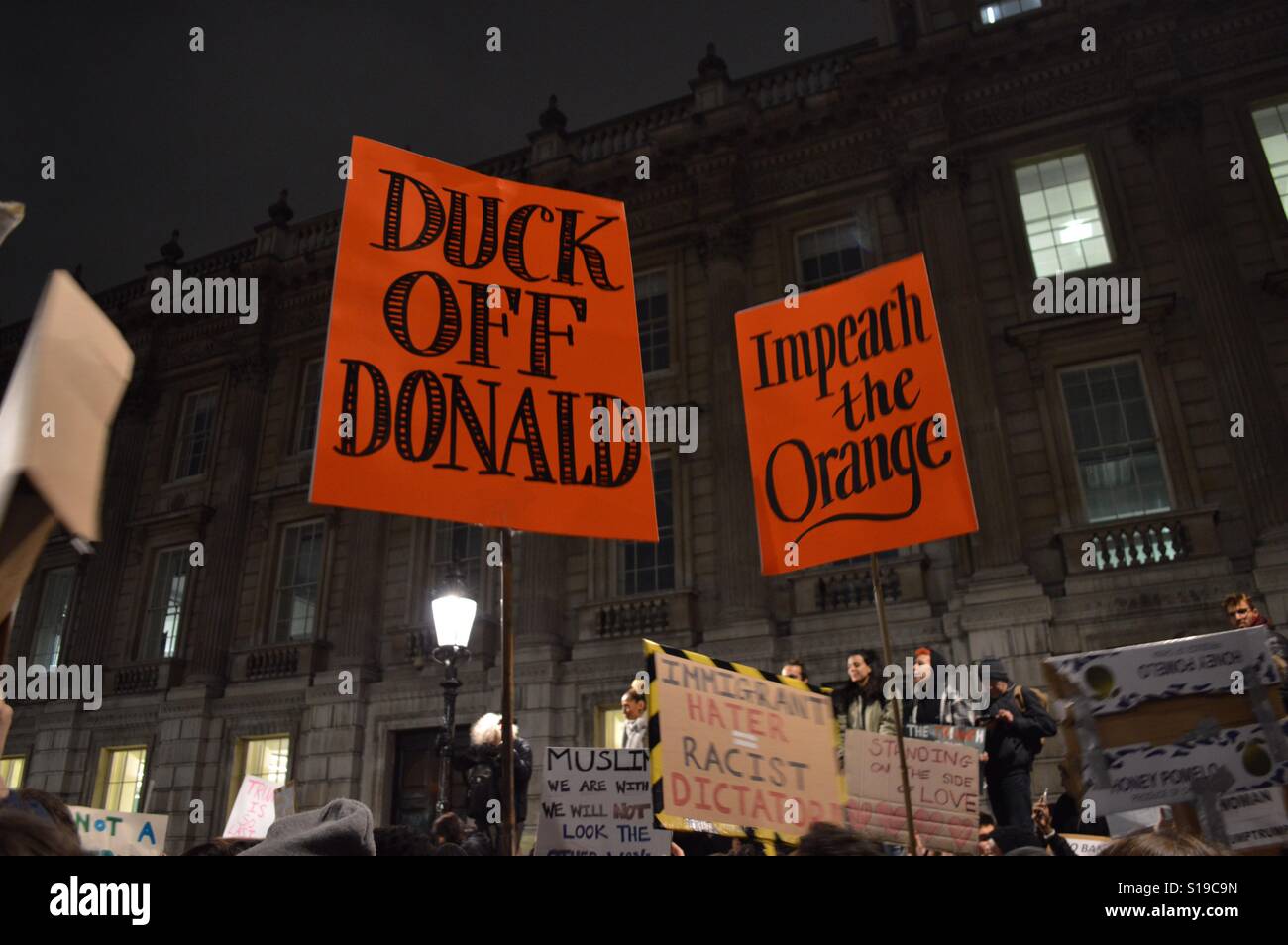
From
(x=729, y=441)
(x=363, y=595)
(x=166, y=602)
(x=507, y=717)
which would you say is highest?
(x=729, y=441)

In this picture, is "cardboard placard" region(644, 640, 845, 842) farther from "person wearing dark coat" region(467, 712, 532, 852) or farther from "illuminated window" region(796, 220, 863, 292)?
"illuminated window" region(796, 220, 863, 292)

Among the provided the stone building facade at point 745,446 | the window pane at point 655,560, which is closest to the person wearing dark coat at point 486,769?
the stone building facade at point 745,446

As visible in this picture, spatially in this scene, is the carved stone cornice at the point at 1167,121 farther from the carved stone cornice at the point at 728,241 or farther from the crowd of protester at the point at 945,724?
the crowd of protester at the point at 945,724

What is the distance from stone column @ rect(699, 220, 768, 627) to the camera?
14.3 meters

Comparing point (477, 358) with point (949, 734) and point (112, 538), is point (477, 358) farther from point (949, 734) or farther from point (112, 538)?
A: point (112, 538)

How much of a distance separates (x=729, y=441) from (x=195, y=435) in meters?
14.3

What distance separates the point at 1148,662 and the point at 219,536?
1920 centimetres

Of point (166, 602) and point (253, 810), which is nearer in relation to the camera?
point (253, 810)

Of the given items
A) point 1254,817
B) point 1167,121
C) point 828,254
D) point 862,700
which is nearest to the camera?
point 1254,817

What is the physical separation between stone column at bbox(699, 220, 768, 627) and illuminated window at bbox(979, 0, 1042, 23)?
6.04m

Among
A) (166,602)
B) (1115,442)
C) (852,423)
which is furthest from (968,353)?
(166,602)

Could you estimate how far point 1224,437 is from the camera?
12.6 m

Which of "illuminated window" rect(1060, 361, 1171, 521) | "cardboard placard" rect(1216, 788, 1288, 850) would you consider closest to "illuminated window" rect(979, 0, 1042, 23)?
"illuminated window" rect(1060, 361, 1171, 521)

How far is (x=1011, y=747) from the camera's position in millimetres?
7648
